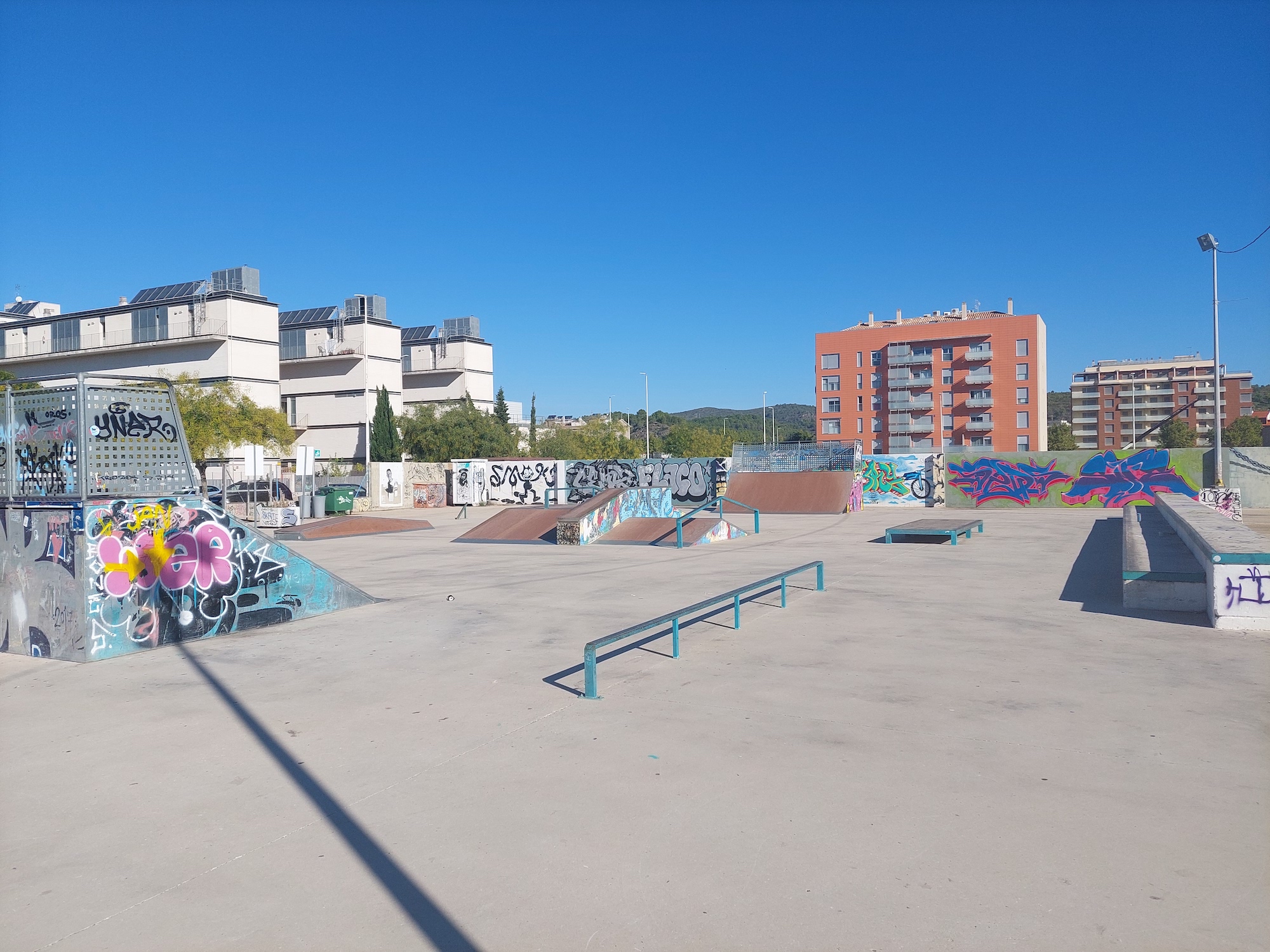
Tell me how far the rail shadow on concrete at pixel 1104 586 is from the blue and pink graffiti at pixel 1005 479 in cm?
1298

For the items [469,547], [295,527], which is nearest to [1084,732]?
[469,547]

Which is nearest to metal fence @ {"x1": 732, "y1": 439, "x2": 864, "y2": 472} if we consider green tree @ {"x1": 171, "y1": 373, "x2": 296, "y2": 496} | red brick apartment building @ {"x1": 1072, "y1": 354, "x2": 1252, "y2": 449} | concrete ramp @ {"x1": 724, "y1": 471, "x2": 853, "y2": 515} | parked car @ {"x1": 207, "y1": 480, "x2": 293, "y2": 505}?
concrete ramp @ {"x1": 724, "y1": 471, "x2": 853, "y2": 515}

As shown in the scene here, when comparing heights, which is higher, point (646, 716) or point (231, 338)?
point (231, 338)

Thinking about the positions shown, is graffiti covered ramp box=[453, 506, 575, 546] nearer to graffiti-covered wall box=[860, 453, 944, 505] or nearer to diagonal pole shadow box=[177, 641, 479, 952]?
diagonal pole shadow box=[177, 641, 479, 952]

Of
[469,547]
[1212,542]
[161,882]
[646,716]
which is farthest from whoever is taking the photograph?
[469,547]

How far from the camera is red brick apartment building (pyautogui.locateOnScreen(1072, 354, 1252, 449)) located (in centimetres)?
13100

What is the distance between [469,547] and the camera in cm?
2045

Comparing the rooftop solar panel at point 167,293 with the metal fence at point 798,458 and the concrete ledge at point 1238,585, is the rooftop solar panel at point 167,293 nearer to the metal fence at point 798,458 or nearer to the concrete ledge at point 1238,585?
the metal fence at point 798,458

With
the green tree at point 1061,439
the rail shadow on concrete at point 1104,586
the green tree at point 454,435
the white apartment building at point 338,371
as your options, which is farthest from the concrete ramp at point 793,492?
the green tree at point 1061,439

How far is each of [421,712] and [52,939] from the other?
320 centimetres

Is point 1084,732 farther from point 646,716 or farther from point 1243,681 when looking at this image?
point 646,716

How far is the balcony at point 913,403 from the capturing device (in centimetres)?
8231

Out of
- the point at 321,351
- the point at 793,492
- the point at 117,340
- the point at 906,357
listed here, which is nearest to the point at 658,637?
the point at 793,492

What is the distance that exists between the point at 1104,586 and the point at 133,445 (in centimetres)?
1328
